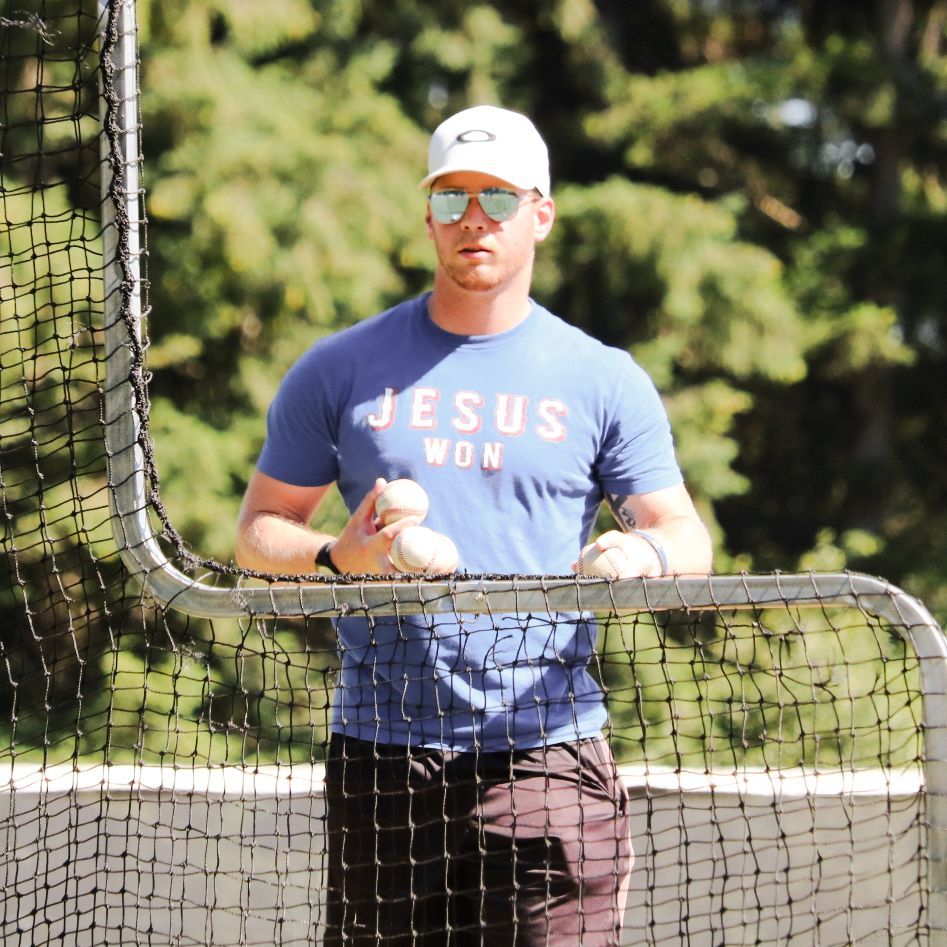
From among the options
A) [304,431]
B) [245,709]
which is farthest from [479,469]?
[245,709]

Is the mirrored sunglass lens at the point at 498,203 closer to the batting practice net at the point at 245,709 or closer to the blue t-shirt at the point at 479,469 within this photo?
the blue t-shirt at the point at 479,469

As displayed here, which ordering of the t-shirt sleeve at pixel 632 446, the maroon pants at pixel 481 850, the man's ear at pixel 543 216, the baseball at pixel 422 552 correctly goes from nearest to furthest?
the baseball at pixel 422 552, the maroon pants at pixel 481 850, the t-shirt sleeve at pixel 632 446, the man's ear at pixel 543 216

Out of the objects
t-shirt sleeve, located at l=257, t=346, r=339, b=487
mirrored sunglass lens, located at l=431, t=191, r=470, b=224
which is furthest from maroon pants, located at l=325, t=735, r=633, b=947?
mirrored sunglass lens, located at l=431, t=191, r=470, b=224

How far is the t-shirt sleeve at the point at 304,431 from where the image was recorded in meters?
2.57

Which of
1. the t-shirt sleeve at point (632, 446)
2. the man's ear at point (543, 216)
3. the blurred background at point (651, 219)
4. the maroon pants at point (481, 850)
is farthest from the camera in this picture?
the blurred background at point (651, 219)

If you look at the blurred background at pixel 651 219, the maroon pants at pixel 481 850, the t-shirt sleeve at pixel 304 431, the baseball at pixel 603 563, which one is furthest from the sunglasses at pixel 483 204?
the blurred background at pixel 651 219

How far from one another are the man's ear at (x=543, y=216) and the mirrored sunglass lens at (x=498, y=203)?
0.14 meters

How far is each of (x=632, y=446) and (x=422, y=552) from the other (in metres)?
0.55

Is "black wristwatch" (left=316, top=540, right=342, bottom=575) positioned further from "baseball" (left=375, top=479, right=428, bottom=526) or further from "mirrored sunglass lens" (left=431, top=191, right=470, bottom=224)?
"mirrored sunglass lens" (left=431, top=191, right=470, bottom=224)

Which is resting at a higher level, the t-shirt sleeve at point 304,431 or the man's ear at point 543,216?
the man's ear at point 543,216

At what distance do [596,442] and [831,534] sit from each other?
27.8ft

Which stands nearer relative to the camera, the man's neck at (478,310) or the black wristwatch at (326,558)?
the black wristwatch at (326,558)

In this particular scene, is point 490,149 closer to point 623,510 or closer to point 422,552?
point 623,510

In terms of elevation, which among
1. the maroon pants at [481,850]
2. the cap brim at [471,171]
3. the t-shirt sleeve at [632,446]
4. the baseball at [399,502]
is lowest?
the maroon pants at [481,850]
